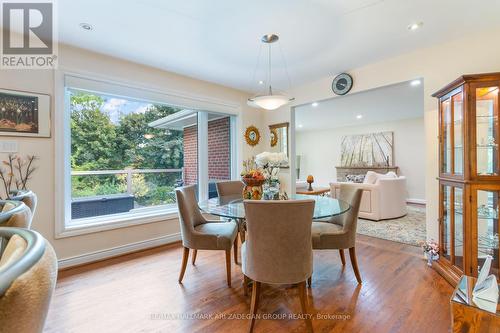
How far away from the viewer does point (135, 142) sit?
350 centimetres

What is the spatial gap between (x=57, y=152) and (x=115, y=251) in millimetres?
1333

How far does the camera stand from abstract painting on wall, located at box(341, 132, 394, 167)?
7.33 metres

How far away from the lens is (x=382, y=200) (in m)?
4.70

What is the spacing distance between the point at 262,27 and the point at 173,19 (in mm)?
813

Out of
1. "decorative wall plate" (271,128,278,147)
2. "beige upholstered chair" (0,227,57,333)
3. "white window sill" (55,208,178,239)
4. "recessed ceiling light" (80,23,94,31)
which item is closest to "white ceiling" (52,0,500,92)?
"recessed ceiling light" (80,23,94,31)

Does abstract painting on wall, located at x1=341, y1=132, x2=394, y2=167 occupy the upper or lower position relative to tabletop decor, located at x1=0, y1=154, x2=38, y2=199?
upper

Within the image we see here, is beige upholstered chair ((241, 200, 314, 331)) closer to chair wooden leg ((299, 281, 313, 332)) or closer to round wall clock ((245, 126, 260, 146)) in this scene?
chair wooden leg ((299, 281, 313, 332))

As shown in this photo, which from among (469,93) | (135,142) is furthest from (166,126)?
(469,93)

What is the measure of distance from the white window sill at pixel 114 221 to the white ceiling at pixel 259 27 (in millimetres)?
2017

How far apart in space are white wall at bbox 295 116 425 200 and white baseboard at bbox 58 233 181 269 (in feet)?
21.6

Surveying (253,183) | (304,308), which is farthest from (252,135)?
(304,308)

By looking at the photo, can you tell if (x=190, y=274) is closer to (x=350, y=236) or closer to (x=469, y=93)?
(x=350, y=236)

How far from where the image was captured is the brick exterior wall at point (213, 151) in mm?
4031

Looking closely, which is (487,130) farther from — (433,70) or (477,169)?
(433,70)
